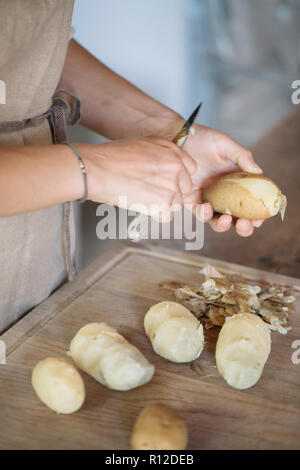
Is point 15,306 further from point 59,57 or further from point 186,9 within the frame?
point 186,9

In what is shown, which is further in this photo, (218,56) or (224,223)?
(218,56)

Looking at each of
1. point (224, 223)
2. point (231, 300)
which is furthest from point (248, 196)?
point (231, 300)

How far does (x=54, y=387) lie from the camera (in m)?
0.68

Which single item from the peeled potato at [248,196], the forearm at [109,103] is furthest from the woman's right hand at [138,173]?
the forearm at [109,103]

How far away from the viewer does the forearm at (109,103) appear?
1.08 meters

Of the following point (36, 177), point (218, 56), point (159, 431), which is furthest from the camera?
point (218, 56)

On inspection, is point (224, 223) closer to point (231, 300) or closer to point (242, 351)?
point (231, 300)

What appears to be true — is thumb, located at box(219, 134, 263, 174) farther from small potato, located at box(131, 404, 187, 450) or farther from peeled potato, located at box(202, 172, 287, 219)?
small potato, located at box(131, 404, 187, 450)

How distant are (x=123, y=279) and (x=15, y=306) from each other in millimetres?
241

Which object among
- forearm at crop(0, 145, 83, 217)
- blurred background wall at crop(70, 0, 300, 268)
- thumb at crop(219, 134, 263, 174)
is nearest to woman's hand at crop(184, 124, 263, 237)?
thumb at crop(219, 134, 263, 174)

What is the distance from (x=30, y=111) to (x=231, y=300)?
524mm

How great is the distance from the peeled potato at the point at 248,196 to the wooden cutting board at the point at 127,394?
8.8 inches

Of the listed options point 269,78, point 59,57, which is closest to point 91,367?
point 59,57

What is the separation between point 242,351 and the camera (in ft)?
2.51
